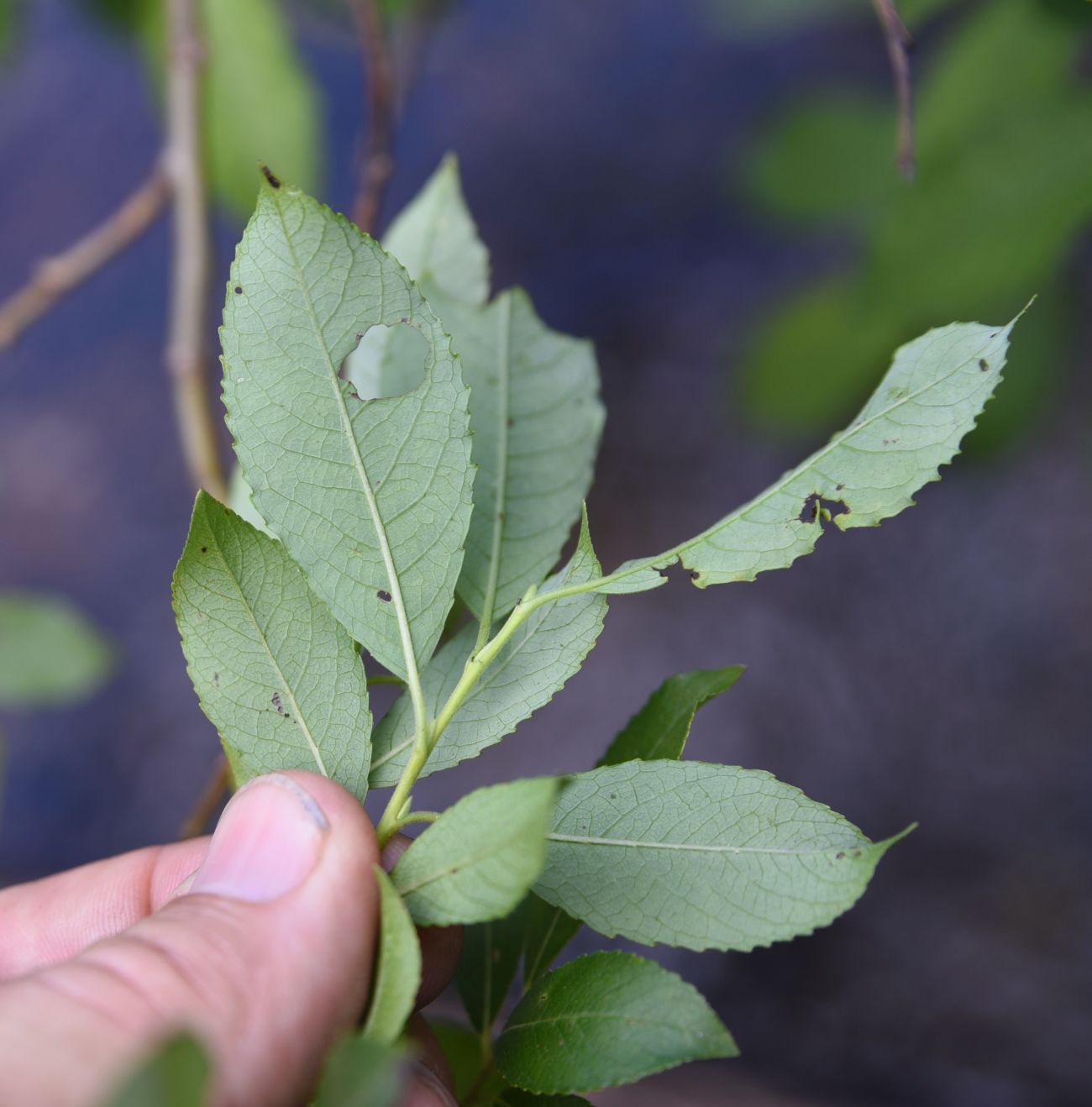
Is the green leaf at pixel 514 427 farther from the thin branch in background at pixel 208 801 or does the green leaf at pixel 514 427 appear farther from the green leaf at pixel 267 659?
the thin branch in background at pixel 208 801

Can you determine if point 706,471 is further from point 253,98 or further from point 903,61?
point 903,61

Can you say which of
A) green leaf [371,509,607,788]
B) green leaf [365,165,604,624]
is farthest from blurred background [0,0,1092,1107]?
green leaf [371,509,607,788]

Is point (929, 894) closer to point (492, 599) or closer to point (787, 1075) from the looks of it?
point (787, 1075)

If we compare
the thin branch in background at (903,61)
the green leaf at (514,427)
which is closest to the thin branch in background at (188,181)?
the green leaf at (514,427)

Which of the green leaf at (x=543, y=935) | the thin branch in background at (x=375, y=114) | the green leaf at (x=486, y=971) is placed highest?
the thin branch in background at (x=375, y=114)

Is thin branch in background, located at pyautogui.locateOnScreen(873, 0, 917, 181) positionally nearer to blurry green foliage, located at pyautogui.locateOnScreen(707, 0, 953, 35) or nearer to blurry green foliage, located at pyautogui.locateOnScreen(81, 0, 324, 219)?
blurry green foliage, located at pyautogui.locateOnScreen(707, 0, 953, 35)

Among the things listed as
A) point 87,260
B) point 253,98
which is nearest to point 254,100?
point 253,98

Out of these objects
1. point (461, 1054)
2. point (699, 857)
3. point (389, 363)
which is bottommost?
point (461, 1054)
